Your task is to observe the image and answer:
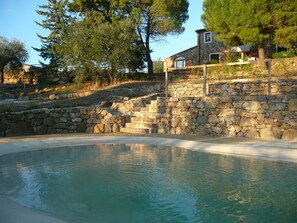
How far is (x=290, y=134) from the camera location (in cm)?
955

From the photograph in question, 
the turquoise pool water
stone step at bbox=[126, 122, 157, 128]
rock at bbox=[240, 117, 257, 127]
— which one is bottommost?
the turquoise pool water

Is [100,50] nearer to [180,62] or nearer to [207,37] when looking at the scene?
[207,37]

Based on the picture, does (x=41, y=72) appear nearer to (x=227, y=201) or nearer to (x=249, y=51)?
(x=249, y=51)

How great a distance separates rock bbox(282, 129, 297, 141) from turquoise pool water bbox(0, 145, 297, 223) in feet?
9.67

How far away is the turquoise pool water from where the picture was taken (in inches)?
169

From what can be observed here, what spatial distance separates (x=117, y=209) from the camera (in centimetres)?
443

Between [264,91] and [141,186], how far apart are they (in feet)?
34.6

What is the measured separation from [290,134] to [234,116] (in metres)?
1.92

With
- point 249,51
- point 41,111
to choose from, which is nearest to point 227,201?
point 41,111

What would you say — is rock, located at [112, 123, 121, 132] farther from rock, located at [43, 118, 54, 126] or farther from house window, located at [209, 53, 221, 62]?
house window, located at [209, 53, 221, 62]

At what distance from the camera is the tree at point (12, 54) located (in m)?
28.3

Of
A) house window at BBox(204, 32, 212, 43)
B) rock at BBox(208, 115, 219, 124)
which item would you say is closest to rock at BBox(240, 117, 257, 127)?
rock at BBox(208, 115, 219, 124)

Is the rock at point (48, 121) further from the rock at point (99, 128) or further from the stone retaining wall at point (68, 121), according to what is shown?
the rock at point (99, 128)

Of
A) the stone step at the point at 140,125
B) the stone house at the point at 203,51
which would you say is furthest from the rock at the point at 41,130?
the stone house at the point at 203,51
